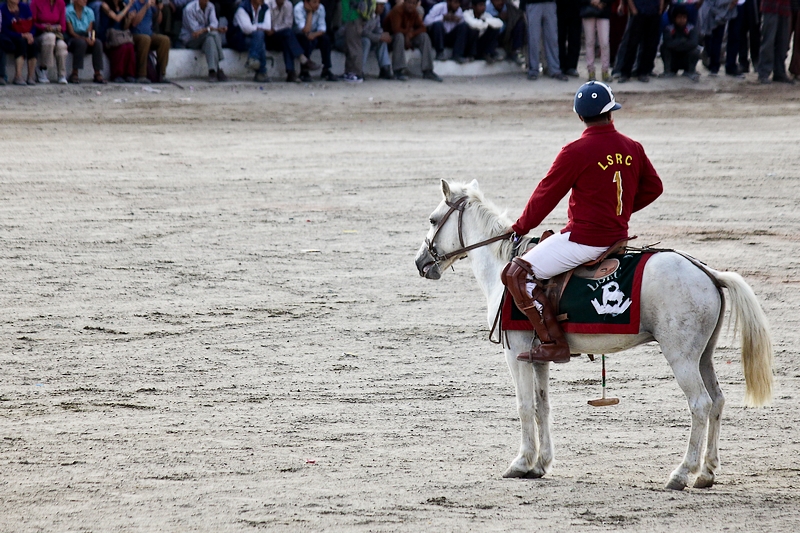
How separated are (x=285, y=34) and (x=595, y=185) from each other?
18312mm

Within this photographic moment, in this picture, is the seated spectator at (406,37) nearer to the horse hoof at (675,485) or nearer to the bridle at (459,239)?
the bridle at (459,239)

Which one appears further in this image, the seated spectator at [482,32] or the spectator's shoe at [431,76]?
the seated spectator at [482,32]

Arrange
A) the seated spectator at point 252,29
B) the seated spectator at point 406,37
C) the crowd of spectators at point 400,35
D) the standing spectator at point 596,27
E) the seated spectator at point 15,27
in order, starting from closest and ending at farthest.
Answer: the seated spectator at point 15,27 → the crowd of spectators at point 400,35 → the seated spectator at point 252,29 → the standing spectator at point 596,27 → the seated spectator at point 406,37

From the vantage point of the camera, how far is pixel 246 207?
14.8 meters

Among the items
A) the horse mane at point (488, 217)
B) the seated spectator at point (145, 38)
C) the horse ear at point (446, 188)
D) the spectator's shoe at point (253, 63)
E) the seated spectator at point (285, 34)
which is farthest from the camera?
the spectator's shoe at point (253, 63)

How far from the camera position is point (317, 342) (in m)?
9.63

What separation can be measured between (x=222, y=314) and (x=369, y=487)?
452 centimetres

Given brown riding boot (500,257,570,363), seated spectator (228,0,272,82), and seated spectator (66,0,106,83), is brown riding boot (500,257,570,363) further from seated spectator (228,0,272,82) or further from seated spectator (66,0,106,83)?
seated spectator (228,0,272,82)

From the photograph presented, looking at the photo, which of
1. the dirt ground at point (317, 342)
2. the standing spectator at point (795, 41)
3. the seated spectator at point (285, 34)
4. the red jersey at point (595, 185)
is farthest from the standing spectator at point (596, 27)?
the red jersey at point (595, 185)

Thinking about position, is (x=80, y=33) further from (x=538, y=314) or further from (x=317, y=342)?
(x=538, y=314)

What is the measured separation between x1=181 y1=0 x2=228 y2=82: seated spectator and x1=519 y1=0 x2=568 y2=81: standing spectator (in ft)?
24.6

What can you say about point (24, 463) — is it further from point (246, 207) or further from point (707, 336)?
point (246, 207)

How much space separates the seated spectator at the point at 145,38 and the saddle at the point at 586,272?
17789mm

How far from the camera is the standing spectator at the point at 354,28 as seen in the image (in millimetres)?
24141
